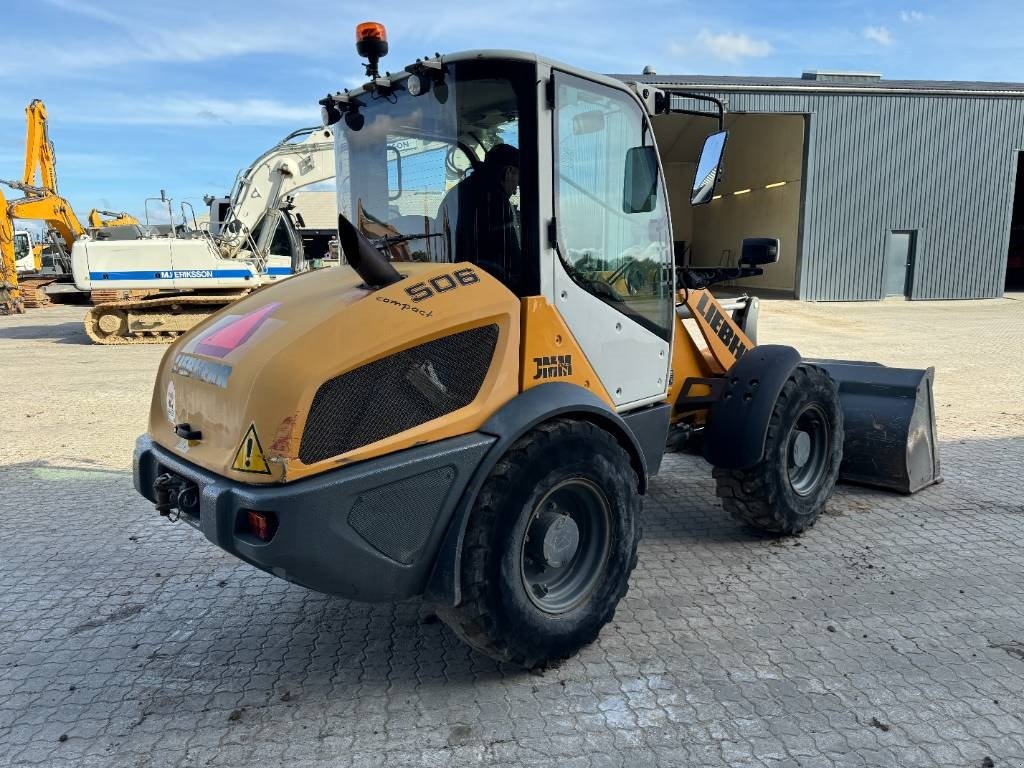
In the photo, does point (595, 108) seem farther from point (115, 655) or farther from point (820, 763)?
point (115, 655)

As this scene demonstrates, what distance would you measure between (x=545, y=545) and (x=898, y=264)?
918 inches

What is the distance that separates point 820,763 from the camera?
8.23ft

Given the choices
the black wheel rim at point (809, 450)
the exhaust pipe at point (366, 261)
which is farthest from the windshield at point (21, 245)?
the black wheel rim at point (809, 450)

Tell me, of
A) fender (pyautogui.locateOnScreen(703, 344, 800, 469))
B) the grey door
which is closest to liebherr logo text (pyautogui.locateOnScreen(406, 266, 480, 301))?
fender (pyautogui.locateOnScreen(703, 344, 800, 469))

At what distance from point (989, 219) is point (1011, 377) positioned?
15.6 m

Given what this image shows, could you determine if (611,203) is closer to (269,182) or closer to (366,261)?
(366,261)

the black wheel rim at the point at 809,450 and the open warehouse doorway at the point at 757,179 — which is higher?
the open warehouse doorway at the point at 757,179

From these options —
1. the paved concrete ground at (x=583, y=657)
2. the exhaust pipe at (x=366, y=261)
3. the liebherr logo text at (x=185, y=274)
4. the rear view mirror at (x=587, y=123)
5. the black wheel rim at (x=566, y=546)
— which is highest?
the rear view mirror at (x=587, y=123)

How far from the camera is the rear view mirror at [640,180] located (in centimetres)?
352

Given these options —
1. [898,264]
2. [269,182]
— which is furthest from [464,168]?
[898,264]

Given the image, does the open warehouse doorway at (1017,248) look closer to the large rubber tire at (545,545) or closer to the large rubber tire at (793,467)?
the large rubber tire at (793,467)

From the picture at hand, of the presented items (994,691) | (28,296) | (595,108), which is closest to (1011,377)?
(994,691)

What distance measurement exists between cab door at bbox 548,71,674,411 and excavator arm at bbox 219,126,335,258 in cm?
1203

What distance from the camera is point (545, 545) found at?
118 inches
